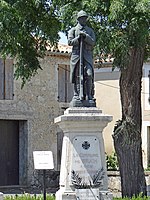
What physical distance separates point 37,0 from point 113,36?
2455mm

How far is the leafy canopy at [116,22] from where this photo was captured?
45.9 feet

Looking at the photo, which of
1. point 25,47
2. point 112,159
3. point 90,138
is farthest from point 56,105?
point 90,138

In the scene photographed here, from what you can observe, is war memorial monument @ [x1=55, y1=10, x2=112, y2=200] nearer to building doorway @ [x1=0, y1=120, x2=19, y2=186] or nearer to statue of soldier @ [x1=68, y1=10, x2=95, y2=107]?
statue of soldier @ [x1=68, y1=10, x2=95, y2=107]

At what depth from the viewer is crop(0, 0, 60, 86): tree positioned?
15059 mm

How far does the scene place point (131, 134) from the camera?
15688 millimetres

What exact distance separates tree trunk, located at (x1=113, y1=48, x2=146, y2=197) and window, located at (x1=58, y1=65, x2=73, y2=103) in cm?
1039

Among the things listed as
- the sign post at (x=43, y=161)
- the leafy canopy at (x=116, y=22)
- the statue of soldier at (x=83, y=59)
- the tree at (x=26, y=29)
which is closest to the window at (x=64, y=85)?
the tree at (x=26, y=29)

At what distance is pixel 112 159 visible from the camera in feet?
81.7

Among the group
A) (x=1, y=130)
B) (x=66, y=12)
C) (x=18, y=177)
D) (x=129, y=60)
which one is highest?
(x=66, y=12)

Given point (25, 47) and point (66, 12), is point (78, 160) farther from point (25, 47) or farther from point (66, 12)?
point (25, 47)

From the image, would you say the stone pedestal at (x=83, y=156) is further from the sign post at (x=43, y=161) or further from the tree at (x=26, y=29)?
the tree at (x=26, y=29)

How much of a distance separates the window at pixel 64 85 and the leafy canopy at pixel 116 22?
11.6 metres

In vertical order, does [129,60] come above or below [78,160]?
above

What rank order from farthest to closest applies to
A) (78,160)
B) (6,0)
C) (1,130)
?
(1,130) → (6,0) → (78,160)
